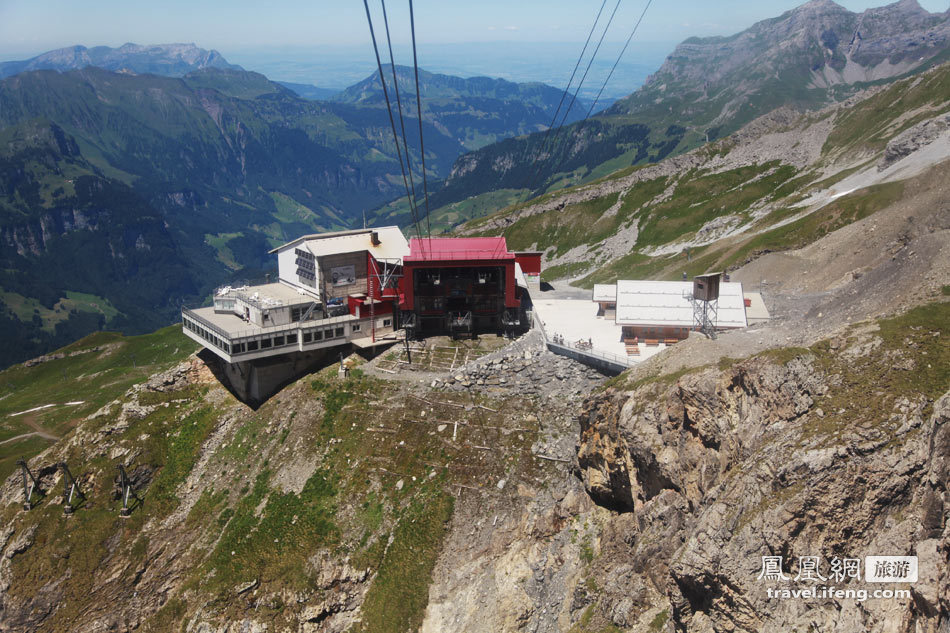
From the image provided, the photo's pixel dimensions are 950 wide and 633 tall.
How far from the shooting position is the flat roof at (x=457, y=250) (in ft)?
232

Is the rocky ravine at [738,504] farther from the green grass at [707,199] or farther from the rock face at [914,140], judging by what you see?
the green grass at [707,199]

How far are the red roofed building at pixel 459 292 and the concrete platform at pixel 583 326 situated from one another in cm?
431

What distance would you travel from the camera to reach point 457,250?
241ft

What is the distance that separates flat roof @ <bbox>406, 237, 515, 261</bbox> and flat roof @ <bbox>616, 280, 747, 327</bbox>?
1302cm

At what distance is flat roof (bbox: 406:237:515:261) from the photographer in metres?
70.6

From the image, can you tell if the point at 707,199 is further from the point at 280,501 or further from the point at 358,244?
the point at 280,501

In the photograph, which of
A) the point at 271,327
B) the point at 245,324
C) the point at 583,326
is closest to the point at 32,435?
the point at 245,324

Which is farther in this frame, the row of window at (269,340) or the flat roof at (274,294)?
the flat roof at (274,294)

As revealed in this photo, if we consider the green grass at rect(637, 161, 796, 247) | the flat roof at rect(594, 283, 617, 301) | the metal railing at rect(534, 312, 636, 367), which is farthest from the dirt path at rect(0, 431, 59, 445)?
the green grass at rect(637, 161, 796, 247)

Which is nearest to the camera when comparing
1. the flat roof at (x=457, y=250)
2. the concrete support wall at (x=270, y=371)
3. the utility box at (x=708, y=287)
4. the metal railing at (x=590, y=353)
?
the utility box at (x=708, y=287)

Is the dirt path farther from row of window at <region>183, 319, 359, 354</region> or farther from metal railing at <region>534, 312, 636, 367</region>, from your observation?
metal railing at <region>534, 312, 636, 367</region>

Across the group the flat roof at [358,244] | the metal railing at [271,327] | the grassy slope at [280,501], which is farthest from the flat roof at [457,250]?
the grassy slope at [280,501]

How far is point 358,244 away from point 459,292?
13.0m

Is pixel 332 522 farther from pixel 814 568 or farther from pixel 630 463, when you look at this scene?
pixel 814 568
